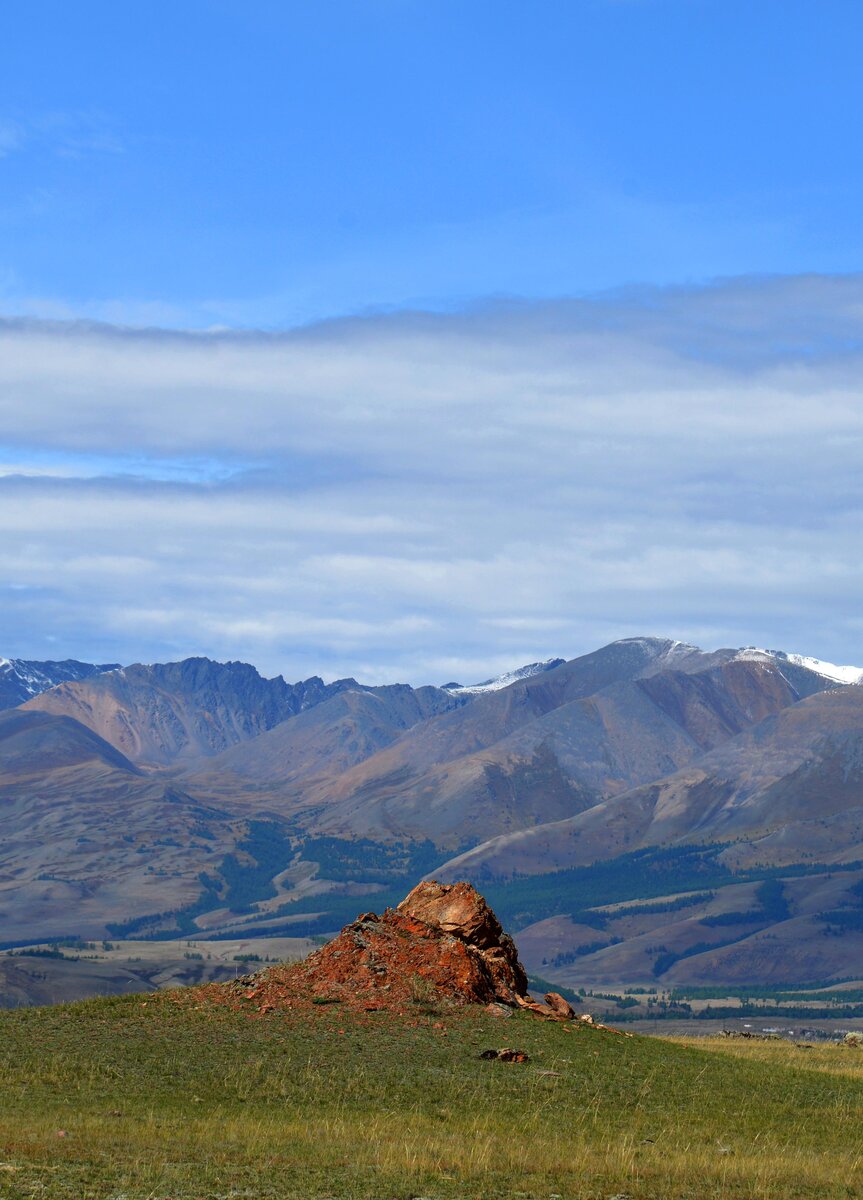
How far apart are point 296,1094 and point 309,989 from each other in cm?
1517

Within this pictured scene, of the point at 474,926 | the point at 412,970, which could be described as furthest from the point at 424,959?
the point at 474,926

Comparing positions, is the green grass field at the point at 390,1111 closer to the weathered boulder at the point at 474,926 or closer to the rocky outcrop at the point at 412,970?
the rocky outcrop at the point at 412,970

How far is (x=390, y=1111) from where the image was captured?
177 feet

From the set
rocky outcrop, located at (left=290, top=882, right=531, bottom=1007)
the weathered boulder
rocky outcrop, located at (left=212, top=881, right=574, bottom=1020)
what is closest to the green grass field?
rocky outcrop, located at (left=212, top=881, right=574, bottom=1020)

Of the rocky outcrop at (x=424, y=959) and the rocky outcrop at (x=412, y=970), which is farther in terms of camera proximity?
the rocky outcrop at (x=424, y=959)

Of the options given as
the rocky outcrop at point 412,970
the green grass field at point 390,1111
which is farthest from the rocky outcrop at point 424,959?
the green grass field at point 390,1111

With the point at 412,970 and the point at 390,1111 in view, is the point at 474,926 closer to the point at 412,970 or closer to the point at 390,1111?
the point at 412,970

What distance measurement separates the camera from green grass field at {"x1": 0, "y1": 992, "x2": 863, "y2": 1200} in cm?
4312

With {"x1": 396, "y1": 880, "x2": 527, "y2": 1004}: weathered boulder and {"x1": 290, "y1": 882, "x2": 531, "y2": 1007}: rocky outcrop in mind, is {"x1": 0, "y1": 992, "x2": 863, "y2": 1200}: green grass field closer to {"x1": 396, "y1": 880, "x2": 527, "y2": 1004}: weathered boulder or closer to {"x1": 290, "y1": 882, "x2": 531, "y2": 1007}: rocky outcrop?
{"x1": 290, "y1": 882, "x2": 531, "y2": 1007}: rocky outcrop

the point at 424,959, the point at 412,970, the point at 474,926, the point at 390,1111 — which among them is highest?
the point at 474,926

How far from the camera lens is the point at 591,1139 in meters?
50.7

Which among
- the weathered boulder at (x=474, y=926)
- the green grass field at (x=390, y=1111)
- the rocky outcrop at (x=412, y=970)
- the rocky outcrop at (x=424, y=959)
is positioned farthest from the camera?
the weathered boulder at (x=474, y=926)

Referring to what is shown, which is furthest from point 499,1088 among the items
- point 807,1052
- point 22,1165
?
point 807,1052

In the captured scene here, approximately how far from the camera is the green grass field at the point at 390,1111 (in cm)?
4312
